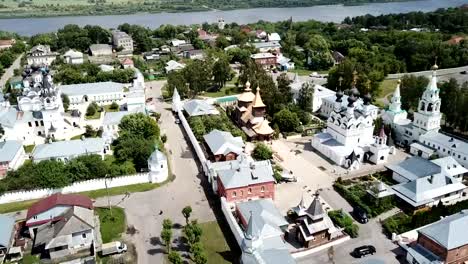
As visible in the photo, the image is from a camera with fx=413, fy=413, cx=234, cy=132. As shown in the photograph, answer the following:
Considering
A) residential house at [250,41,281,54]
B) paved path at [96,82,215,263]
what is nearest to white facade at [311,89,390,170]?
paved path at [96,82,215,263]

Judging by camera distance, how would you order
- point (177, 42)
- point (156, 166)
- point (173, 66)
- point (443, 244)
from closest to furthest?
point (443, 244) → point (156, 166) → point (173, 66) → point (177, 42)

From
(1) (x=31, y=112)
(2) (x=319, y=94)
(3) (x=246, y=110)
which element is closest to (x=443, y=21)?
(2) (x=319, y=94)

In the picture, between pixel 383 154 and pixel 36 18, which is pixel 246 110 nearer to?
pixel 383 154

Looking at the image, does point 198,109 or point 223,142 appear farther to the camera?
point 198,109

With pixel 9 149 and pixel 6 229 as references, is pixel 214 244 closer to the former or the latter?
pixel 6 229

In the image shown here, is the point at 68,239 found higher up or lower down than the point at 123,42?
lower down

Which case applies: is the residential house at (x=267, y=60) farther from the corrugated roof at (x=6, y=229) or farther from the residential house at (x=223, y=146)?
the corrugated roof at (x=6, y=229)

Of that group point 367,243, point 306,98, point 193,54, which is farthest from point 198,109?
point 193,54
